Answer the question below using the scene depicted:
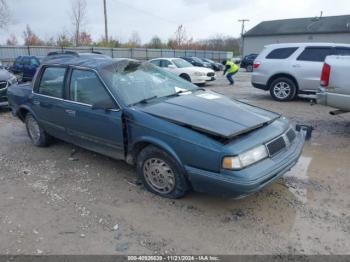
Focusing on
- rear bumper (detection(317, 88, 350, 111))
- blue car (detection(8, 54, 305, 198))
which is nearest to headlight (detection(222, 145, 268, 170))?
blue car (detection(8, 54, 305, 198))

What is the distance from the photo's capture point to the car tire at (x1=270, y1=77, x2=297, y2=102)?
9.61m

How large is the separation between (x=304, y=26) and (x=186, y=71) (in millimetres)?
40416

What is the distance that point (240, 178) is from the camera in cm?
291

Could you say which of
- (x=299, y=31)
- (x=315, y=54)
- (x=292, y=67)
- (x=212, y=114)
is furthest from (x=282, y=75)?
(x=299, y=31)

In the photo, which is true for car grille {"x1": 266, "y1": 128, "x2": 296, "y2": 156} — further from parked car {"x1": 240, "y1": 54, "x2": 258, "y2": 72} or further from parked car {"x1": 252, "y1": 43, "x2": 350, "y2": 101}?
parked car {"x1": 240, "y1": 54, "x2": 258, "y2": 72}

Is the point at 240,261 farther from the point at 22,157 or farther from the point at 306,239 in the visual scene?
the point at 22,157

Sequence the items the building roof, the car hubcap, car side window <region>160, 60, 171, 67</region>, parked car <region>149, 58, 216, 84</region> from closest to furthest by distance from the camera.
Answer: the car hubcap < parked car <region>149, 58, 216, 84</region> < car side window <region>160, 60, 171, 67</region> < the building roof

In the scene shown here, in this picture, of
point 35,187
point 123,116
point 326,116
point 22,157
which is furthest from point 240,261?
point 326,116

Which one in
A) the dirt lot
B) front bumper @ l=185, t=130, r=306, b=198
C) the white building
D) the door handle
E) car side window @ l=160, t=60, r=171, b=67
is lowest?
the dirt lot

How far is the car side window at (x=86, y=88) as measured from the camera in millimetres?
4031

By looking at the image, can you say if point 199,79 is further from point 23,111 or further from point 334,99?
point 23,111

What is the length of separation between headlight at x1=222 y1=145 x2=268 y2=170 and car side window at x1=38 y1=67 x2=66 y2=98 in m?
2.89

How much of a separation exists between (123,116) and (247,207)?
5.94 ft

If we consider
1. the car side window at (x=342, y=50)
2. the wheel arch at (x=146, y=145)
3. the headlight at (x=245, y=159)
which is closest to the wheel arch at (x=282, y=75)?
the car side window at (x=342, y=50)
